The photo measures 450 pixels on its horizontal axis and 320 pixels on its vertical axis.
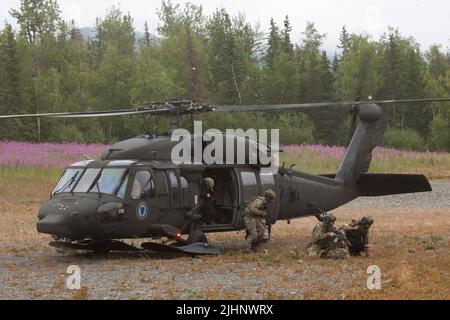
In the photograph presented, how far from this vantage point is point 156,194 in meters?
13.7

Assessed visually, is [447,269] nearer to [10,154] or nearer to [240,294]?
[240,294]

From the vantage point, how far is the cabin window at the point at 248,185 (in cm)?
1487

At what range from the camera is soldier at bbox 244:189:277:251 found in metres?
14.3

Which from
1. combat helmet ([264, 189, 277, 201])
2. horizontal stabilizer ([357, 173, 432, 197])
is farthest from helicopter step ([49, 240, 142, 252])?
horizontal stabilizer ([357, 173, 432, 197])

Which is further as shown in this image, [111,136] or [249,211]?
[111,136]

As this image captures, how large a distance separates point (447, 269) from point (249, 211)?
14.1 feet

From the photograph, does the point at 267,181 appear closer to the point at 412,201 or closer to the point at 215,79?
the point at 412,201

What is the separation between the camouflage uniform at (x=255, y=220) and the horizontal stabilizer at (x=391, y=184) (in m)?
4.21

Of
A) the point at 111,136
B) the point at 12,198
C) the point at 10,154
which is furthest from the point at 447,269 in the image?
the point at 111,136

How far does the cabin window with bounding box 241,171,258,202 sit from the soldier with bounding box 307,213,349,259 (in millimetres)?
1909

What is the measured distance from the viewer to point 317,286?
33.8 feet

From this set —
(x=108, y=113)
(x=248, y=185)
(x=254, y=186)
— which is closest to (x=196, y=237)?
(x=248, y=185)

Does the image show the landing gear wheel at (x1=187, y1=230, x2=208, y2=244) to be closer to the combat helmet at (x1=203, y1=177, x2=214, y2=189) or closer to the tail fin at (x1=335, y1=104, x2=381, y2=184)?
the combat helmet at (x1=203, y1=177, x2=214, y2=189)

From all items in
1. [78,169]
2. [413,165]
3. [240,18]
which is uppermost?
[240,18]
